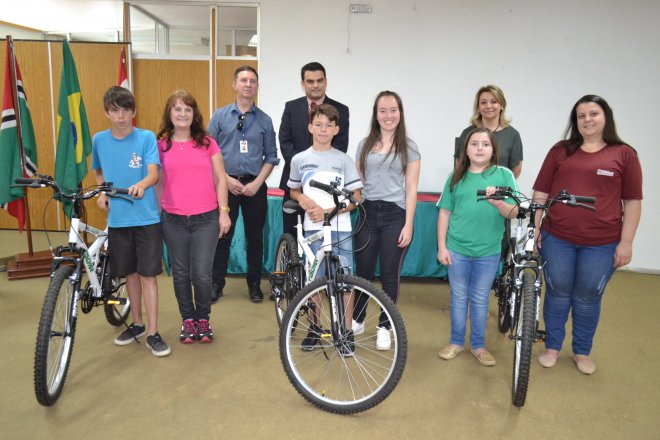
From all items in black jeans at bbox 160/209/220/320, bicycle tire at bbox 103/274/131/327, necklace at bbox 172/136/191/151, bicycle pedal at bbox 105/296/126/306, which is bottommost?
bicycle tire at bbox 103/274/131/327

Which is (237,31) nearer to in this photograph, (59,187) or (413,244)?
(413,244)

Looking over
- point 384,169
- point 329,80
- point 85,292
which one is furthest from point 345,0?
point 85,292

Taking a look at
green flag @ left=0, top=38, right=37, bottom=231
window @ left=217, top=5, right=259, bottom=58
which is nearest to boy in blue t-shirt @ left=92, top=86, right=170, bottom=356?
green flag @ left=0, top=38, right=37, bottom=231

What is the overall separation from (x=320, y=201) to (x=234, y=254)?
1.80 m

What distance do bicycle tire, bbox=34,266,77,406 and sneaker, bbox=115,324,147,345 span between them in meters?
0.44

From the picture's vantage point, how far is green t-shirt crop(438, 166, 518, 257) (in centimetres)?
231

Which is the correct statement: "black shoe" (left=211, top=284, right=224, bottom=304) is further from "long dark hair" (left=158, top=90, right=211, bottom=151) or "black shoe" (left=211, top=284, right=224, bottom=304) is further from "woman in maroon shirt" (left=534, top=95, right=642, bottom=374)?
"woman in maroon shirt" (left=534, top=95, right=642, bottom=374)

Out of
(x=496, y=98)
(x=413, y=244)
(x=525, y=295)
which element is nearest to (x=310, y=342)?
(x=525, y=295)

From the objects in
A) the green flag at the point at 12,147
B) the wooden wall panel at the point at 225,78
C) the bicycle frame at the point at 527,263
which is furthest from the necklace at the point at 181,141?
the wooden wall panel at the point at 225,78

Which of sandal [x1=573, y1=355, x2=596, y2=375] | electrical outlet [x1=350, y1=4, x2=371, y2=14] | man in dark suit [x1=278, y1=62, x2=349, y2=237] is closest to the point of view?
sandal [x1=573, y1=355, x2=596, y2=375]

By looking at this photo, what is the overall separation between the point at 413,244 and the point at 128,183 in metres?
2.36

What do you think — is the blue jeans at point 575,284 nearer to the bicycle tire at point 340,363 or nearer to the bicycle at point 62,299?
the bicycle tire at point 340,363

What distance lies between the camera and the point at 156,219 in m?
2.38

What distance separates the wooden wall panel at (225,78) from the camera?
5207mm
